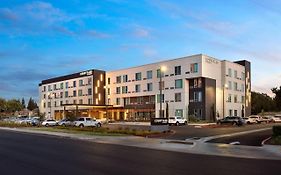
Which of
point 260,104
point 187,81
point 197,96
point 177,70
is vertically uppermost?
point 177,70

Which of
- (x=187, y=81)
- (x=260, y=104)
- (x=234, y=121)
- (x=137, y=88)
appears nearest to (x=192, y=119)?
(x=187, y=81)

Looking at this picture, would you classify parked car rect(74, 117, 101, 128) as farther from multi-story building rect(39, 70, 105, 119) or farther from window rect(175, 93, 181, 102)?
multi-story building rect(39, 70, 105, 119)

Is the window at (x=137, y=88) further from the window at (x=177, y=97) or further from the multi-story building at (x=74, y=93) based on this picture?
the window at (x=177, y=97)

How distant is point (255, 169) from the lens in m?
13.9

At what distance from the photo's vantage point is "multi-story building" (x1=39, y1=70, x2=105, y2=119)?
9756 centimetres

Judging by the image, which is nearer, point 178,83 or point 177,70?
point 178,83

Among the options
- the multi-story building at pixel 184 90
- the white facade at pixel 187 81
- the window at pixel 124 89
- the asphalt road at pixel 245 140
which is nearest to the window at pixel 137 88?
the multi-story building at pixel 184 90

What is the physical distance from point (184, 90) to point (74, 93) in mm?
43407

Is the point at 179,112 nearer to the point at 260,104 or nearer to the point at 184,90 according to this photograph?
the point at 184,90

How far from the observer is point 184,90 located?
75.5 metres

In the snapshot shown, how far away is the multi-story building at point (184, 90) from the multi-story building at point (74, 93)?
4.69 m

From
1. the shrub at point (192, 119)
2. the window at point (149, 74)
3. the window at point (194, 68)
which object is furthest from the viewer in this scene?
the window at point (149, 74)

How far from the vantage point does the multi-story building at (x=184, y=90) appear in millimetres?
73812

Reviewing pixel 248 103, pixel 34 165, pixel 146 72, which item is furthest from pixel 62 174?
pixel 248 103
